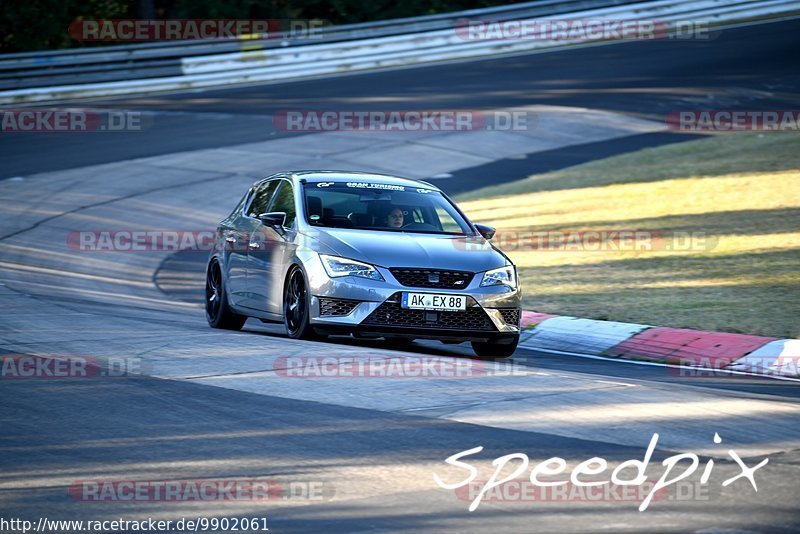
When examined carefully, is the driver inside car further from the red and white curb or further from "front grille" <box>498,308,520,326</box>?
the red and white curb

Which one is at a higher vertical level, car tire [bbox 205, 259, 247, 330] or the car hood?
the car hood

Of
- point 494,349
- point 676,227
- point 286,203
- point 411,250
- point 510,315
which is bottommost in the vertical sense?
point 676,227

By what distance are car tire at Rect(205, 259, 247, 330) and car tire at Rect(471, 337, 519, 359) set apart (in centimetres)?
282

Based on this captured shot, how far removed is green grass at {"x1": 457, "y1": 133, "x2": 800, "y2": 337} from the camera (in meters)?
13.9

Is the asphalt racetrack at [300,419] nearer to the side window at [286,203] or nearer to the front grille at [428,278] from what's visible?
the front grille at [428,278]

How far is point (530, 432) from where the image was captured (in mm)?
7562

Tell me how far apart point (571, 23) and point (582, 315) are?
26.7 m

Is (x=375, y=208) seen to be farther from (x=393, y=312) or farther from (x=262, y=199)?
(x=262, y=199)

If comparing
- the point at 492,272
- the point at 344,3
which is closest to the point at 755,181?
the point at 492,272

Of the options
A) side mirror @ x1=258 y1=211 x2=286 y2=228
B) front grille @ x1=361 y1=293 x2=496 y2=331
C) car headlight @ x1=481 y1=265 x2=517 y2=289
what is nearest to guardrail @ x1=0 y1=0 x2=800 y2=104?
side mirror @ x1=258 y1=211 x2=286 y2=228

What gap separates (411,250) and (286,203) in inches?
77.3

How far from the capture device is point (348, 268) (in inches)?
431

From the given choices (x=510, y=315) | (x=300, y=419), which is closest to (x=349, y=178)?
(x=510, y=315)

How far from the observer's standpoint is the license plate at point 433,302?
424 inches
